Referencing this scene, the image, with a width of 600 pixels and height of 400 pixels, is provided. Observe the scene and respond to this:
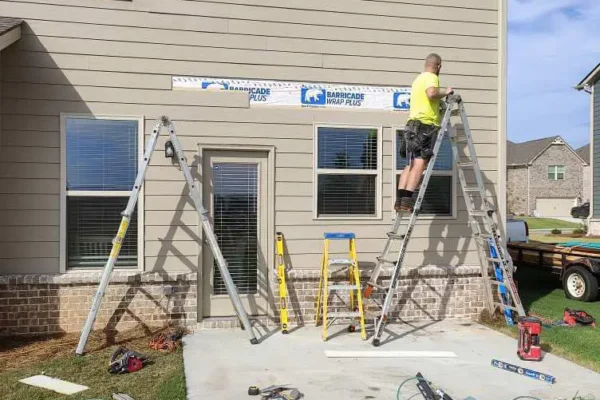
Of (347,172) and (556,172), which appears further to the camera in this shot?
(556,172)

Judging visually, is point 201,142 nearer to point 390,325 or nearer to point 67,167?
point 67,167

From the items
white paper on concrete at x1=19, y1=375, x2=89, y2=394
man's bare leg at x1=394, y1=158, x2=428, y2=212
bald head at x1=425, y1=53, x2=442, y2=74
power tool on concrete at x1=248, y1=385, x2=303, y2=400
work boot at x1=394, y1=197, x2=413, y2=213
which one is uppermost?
bald head at x1=425, y1=53, x2=442, y2=74

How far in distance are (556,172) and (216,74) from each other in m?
42.8

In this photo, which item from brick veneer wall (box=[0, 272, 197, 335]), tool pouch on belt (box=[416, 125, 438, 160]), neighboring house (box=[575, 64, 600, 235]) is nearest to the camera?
brick veneer wall (box=[0, 272, 197, 335])

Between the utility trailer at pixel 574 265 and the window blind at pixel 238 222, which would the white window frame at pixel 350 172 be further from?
the utility trailer at pixel 574 265

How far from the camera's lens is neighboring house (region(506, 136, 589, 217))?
42031mm

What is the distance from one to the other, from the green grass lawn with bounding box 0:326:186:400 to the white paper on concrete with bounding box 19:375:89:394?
55 millimetres

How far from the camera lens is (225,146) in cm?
605

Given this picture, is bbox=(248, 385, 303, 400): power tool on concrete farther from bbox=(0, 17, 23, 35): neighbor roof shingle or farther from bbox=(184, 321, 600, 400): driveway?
bbox=(0, 17, 23, 35): neighbor roof shingle

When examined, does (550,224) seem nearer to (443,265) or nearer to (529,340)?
(443,265)

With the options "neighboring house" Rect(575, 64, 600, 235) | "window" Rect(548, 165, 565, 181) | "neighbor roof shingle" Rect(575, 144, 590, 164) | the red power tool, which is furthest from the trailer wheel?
"neighbor roof shingle" Rect(575, 144, 590, 164)

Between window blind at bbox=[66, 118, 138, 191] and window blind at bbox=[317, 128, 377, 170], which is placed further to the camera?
window blind at bbox=[317, 128, 377, 170]

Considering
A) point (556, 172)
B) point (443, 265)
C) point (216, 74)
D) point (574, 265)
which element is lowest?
point (574, 265)

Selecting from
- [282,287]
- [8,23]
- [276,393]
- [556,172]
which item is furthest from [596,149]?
[556,172]
